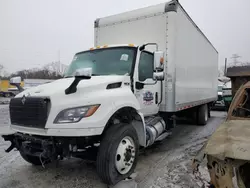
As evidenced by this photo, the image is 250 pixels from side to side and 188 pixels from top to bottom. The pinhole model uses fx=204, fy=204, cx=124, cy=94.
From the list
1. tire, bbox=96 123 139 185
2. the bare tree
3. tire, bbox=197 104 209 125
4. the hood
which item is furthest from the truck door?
the bare tree

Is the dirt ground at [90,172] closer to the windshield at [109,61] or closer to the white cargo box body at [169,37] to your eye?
the white cargo box body at [169,37]

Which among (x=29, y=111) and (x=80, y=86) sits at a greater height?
(x=80, y=86)

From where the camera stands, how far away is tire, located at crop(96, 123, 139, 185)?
3.06 m

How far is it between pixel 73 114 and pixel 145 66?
2257mm

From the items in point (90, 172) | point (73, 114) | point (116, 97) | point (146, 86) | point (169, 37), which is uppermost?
point (169, 37)

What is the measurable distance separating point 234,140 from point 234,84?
16.4 feet

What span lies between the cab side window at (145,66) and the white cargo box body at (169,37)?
0.64m

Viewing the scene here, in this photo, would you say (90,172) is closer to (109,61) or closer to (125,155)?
(125,155)

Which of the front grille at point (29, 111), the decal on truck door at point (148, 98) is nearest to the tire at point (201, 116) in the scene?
the decal on truck door at point (148, 98)

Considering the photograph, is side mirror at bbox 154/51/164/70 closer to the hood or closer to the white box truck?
the white box truck

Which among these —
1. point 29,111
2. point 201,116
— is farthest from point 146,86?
point 201,116

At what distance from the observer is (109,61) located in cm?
432

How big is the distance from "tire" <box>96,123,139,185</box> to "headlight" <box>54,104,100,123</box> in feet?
1.78

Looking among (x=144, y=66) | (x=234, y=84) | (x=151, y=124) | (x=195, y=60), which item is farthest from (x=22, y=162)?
(x=234, y=84)
